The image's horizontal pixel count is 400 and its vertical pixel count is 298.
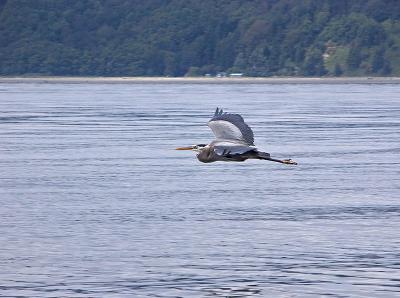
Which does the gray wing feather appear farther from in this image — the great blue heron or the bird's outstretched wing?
the bird's outstretched wing

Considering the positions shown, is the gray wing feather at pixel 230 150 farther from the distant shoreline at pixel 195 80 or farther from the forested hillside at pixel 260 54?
the forested hillside at pixel 260 54

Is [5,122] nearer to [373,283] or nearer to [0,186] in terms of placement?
[0,186]

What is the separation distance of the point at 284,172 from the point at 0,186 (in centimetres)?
1002

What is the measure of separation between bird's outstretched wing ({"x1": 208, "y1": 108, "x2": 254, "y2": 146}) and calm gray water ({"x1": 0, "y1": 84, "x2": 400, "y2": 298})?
Result: 2396mm

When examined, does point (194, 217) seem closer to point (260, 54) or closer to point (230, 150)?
point (230, 150)

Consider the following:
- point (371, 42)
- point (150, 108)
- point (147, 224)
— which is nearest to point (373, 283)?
point (147, 224)

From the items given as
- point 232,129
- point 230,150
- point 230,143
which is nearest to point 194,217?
point 232,129

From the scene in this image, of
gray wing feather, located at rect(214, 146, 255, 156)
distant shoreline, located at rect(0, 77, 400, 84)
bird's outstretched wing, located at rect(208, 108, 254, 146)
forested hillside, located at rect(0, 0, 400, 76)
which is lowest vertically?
distant shoreline, located at rect(0, 77, 400, 84)

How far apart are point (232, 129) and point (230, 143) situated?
0.80m

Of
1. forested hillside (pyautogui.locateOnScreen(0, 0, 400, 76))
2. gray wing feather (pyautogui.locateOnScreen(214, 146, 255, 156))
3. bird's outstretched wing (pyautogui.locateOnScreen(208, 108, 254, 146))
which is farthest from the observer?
Result: forested hillside (pyautogui.locateOnScreen(0, 0, 400, 76))

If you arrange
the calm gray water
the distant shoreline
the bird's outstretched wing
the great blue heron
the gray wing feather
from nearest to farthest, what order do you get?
1. the calm gray water
2. the gray wing feather
3. the great blue heron
4. the bird's outstretched wing
5. the distant shoreline

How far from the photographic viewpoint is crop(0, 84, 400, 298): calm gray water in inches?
1001

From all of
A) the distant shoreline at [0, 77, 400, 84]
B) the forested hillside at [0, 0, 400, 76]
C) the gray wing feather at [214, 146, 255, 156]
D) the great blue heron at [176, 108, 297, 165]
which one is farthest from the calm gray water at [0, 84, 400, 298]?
the forested hillside at [0, 0, 400, 76]

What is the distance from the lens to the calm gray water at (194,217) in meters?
25.4
